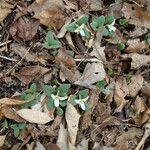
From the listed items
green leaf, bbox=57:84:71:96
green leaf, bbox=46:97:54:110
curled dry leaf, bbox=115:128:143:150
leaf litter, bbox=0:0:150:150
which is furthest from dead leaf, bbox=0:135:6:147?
curled dry leaf, bbox=115:128:143:150

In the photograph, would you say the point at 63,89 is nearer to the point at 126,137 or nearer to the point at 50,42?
the point at 50,42

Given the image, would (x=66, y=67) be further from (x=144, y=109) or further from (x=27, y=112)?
(x=144, y=109)

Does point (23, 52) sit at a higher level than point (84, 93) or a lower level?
higher

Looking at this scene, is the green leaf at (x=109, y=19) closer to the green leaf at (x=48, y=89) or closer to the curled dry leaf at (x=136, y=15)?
the curled dry leaf at (x=136, y=15)

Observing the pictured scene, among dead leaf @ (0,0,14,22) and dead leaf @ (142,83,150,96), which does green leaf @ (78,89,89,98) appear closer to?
dead leaf @ (142,83,150,96)

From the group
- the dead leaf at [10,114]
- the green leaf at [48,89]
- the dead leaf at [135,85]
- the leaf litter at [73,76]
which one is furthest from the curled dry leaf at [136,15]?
the dead leaf at [10,114]

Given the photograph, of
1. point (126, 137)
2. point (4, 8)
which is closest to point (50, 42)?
point (4, 8)

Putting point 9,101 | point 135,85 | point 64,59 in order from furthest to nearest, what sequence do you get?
point 135,85, point 64,59, point 9,101
